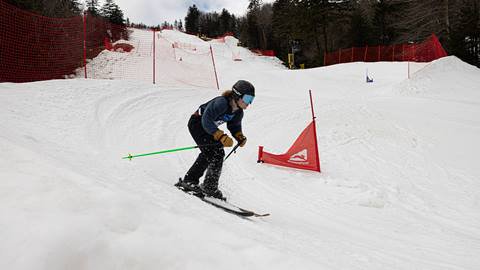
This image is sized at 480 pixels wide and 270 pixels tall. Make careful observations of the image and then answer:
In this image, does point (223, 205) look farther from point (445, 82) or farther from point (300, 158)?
point (445, 82)

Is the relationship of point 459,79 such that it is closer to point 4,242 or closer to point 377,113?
point 377,113

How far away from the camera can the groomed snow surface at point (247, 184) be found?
1731mm

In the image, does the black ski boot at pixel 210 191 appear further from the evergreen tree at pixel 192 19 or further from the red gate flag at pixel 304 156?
the evergreen tree at pixel 192 19

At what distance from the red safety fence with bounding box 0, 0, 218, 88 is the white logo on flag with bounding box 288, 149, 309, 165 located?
843 cm

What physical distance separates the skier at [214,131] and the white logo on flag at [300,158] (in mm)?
2501

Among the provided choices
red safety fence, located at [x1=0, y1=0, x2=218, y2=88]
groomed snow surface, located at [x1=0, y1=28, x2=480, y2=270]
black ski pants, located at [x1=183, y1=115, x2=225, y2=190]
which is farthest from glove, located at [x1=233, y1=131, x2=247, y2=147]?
red safety fence, located at [x1=0, y1=0, x2=218, y2=88]

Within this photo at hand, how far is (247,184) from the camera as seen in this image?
19.3 ft

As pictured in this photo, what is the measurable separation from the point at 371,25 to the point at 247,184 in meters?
37.7

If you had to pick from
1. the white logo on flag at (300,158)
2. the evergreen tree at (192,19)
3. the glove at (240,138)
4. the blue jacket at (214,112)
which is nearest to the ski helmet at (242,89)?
the blue jacket at (214,112)

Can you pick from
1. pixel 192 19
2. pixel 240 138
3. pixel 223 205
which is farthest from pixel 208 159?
pixel 192 19

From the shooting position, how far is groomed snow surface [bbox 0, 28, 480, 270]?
1.73 metres

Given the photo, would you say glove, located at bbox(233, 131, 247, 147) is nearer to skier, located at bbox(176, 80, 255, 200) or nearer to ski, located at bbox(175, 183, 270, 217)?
skier, located at bbox(176, 80, 255, 200)

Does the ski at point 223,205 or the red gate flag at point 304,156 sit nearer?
the ski at point 223,205

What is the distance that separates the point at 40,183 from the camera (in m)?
2.09
